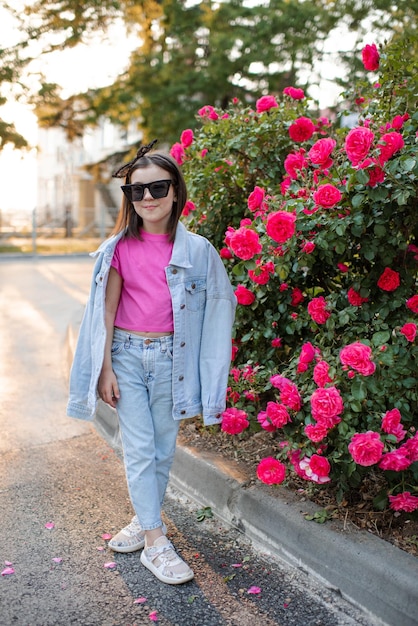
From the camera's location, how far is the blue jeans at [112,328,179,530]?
9.82 ft

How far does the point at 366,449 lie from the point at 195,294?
96 cm

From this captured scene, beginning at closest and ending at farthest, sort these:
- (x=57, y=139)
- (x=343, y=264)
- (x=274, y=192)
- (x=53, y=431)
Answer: (x=343, y=264)
(x=274, y=192)
(x=53, y=431)
(x=57, y=139)

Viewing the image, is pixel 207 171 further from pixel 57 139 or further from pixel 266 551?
pixel 57 139

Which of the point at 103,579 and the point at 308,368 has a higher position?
the point at 308,368

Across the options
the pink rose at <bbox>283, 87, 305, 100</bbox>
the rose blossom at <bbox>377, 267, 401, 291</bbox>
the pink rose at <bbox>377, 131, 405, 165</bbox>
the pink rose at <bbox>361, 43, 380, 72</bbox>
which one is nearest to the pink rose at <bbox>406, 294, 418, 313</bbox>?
the rose blossom at <bbox>377, 267, 401, 291</bbox>

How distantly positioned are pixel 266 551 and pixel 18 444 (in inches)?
84.1

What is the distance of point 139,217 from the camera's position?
10.2 ft

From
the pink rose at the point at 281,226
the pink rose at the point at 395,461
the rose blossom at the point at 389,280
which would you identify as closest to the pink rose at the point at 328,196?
the pink rose at the point at 281,226

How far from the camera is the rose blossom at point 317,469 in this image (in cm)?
301

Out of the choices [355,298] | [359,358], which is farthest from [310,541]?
[355,298]

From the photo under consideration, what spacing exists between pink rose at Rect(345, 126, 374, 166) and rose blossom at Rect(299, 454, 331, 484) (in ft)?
4.20

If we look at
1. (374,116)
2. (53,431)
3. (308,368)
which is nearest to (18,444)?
(53,431)

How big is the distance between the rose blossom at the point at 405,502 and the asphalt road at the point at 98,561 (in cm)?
45

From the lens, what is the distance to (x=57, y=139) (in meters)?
45.3
